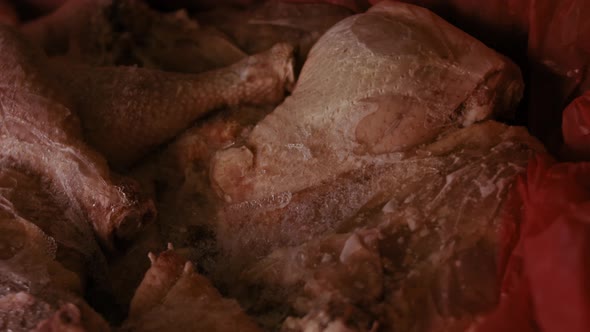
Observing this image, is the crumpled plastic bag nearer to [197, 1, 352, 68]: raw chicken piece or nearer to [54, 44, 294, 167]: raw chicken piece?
[197, 1, 352, 68]: raw chicken piece

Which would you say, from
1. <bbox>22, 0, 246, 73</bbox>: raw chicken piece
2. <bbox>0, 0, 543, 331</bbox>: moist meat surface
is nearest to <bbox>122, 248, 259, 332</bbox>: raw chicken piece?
<bbox>0, 0, 543, 331</bbox>: moist meat surface

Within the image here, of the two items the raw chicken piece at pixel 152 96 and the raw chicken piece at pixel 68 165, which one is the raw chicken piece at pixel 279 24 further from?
the raw chicken piece at pixel 68 165

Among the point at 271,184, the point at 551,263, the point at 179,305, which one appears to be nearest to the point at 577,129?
the point at 551,263

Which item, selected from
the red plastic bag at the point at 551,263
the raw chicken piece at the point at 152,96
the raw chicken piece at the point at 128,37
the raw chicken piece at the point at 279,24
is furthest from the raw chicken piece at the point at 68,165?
the red plastic bag at the point at 551,263

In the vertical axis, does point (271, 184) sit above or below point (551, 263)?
below

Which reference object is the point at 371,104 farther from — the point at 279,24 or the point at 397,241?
the point at 279,24

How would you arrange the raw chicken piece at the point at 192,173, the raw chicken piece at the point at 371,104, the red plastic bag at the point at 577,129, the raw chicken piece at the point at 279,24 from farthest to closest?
the raw chicken piece at the point at 279,24 → the raw chicken piece at the point at 192,173 → the raw chicken piece at the point at 371,104 → the red plastic bag at the point at 577,129
